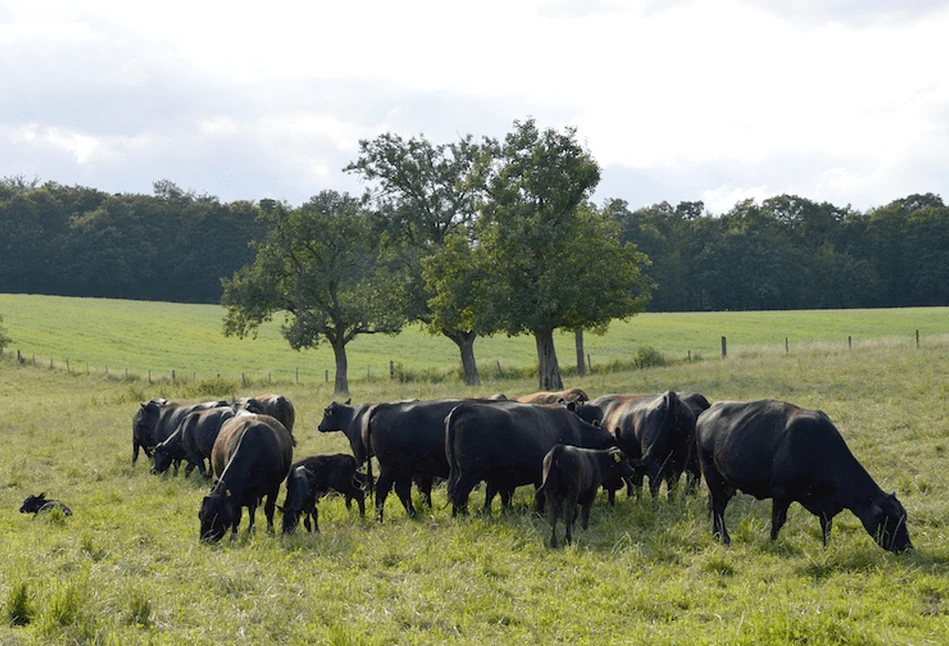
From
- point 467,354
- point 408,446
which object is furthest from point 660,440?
point 467,354

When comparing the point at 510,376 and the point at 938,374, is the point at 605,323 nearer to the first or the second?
the point at 510,376

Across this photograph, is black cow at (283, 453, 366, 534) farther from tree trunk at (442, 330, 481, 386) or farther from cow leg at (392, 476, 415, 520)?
tree trunk at (442, 330, 481, 386)

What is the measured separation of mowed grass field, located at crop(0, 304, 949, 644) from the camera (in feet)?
23.4

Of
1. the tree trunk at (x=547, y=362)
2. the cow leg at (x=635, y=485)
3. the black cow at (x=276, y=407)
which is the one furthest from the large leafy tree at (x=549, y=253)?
the cow leg at (x=635, y=485)

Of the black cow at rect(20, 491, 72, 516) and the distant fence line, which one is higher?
the distant fence line

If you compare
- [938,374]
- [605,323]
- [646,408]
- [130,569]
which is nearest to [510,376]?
[605,323]

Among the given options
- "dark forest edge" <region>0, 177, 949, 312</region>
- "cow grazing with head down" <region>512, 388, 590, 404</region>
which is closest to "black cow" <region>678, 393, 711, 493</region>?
"cow grazing with head down" <region>512, 388, 590, 404</region>

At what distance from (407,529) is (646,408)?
4695 mm

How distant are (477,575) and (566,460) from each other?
2297mm

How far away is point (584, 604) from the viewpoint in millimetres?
7871

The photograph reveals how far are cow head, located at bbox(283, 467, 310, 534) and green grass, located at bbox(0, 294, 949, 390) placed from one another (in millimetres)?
30630

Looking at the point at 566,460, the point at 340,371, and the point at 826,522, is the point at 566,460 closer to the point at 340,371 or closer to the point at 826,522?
the point at 826,522

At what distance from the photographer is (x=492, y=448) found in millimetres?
12133

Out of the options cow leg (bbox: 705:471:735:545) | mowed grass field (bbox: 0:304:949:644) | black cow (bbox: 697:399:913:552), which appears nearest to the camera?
mowed grass field (bbox: 0:304:949:644)
